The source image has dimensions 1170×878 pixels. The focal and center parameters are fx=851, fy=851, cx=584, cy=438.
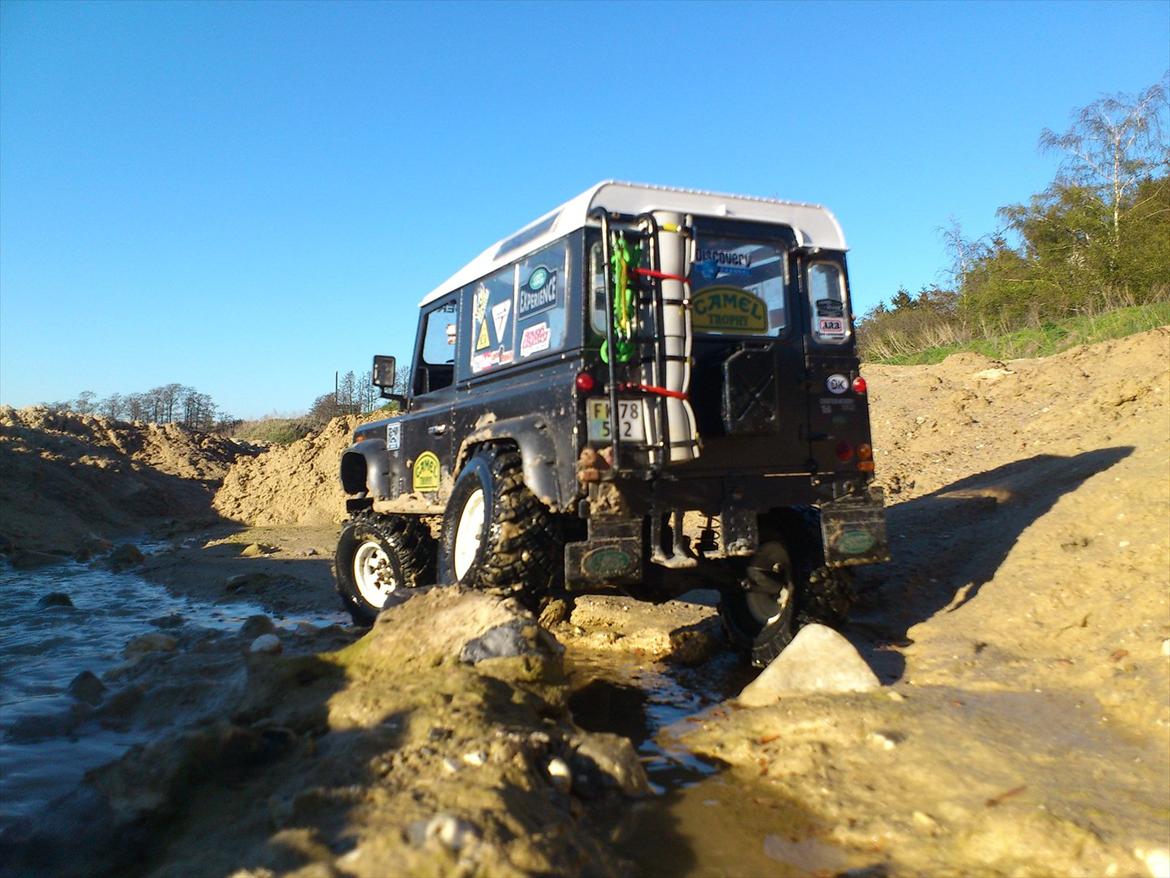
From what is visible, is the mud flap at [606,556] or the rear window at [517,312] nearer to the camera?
the mud flap at [606,556]

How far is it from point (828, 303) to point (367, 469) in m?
4.03

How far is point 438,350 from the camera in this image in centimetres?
675

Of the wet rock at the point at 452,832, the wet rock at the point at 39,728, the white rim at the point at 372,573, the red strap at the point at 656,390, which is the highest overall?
the red strap at the point at 656,390

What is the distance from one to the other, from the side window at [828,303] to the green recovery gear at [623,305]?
1.39m

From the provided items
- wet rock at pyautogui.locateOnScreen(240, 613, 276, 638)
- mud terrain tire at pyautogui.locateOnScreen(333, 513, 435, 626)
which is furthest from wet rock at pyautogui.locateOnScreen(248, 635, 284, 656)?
mud terrain tire at pyautogui.locateOnScreen(333, 513, 435, 626)

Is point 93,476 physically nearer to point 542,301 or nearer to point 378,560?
point 378,560

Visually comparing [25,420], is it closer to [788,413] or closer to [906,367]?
[906,367]

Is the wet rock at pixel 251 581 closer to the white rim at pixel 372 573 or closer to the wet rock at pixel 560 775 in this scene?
the white rim at pixel 372 573

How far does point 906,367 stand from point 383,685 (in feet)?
45.3

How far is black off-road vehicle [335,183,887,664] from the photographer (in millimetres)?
4473

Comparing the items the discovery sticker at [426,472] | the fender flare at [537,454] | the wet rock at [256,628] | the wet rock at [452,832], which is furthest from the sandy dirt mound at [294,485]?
the wet rock at [452,832]

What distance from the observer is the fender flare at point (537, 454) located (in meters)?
4.61

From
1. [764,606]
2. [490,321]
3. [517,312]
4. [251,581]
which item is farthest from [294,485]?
[764,606]

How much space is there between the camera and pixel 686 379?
4465mm
